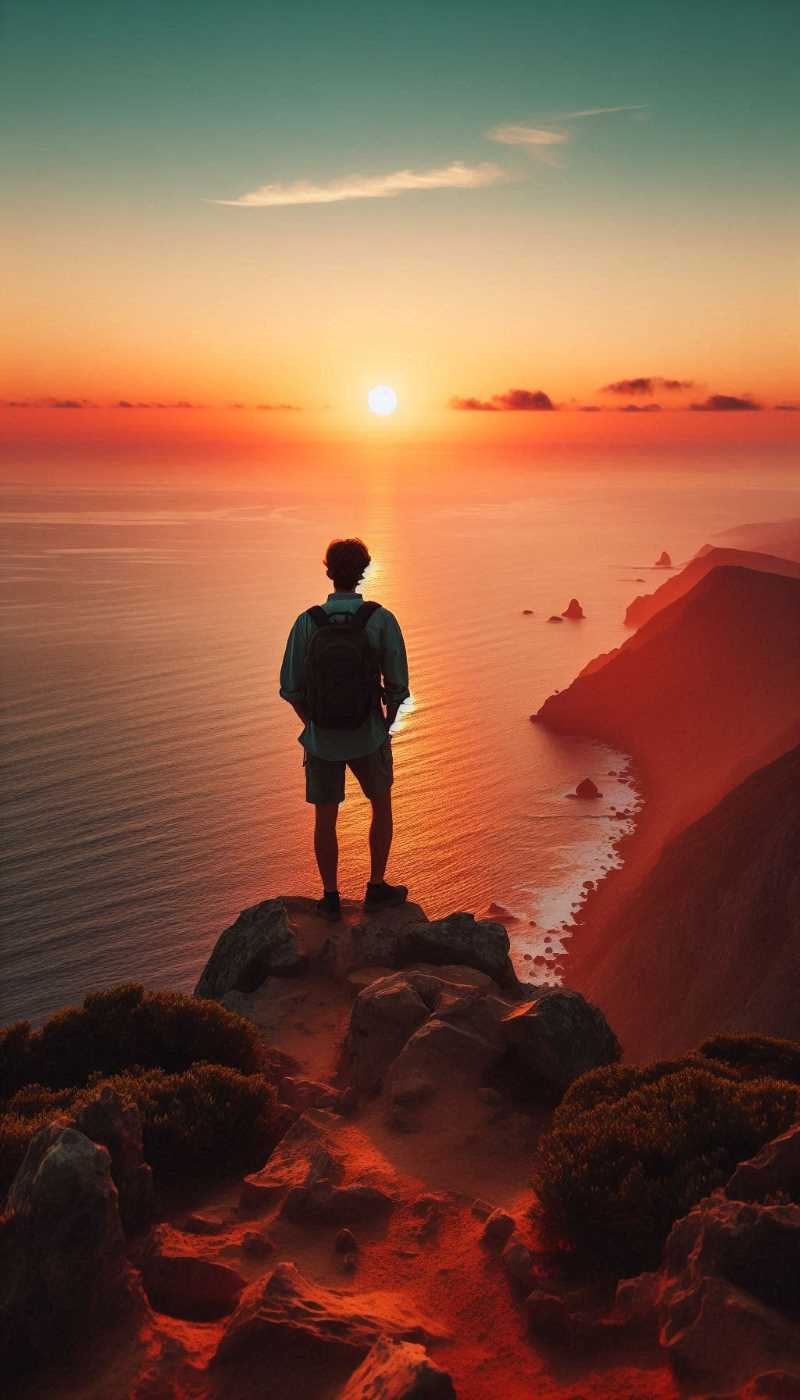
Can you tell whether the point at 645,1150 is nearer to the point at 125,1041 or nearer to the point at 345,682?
the point at 345,682

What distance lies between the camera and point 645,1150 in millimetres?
7992

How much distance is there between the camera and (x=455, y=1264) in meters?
7.64

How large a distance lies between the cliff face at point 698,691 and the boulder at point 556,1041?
195ft

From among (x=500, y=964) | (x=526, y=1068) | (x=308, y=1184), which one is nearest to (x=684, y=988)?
(x=500, y=964)

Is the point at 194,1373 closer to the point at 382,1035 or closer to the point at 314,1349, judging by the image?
the point at 314,1349

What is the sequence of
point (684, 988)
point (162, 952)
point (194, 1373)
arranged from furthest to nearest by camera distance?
point (162, 952) < point (684, 988) < point (194, 1373)

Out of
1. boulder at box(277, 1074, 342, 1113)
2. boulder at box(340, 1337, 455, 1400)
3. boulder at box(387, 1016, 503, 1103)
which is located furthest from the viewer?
boulder at box(277, 1074, 342, 1113)

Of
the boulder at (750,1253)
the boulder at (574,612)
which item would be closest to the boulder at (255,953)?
the boulder at (750,1253)

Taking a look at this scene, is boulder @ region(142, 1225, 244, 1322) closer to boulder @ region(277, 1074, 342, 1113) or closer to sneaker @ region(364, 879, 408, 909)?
boulder @ region(277, 1074, 342, 1113)

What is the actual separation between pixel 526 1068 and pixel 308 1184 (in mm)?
3137

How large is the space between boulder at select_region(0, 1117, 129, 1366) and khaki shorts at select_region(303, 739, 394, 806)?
17.6ft

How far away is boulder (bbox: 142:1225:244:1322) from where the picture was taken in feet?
23.6

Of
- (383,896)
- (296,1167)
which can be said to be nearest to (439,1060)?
(296,1167)

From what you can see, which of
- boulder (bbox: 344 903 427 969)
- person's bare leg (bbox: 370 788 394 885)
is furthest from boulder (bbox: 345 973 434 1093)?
person's bare leg (bbox: 370 788 394 885)
